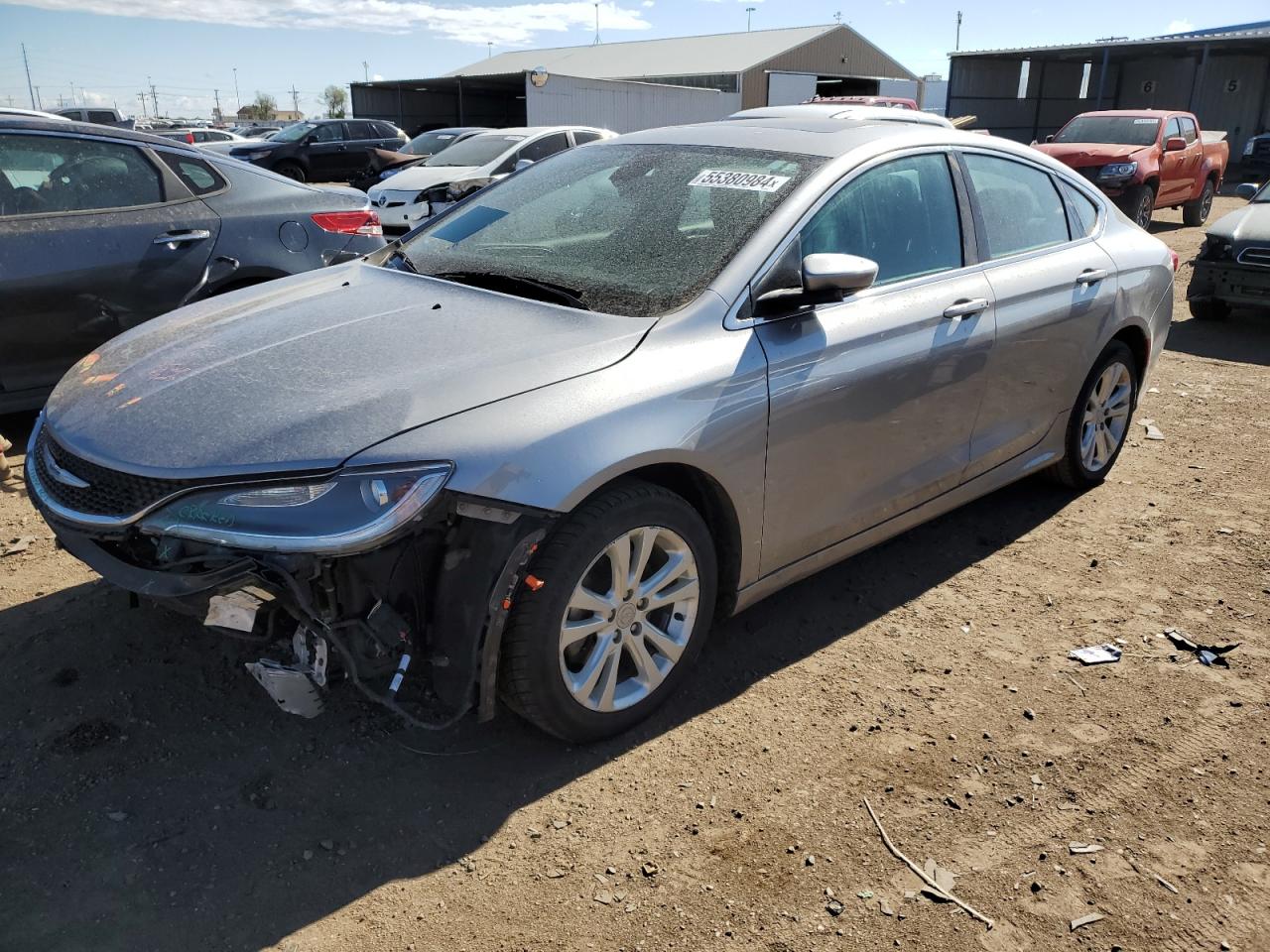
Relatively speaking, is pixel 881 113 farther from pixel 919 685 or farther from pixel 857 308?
pixel 919 685

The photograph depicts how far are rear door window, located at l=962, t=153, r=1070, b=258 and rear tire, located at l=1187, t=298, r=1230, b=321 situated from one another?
6031mm

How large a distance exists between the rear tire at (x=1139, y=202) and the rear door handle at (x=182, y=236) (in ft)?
43.4

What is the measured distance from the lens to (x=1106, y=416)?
4.96 m

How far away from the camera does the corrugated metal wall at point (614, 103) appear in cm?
2944

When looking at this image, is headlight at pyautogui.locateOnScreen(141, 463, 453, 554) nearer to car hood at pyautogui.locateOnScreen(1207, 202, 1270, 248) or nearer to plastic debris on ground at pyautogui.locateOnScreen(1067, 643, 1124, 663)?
plastic debris on ground at pyautogui.locateOnScreen(1067, 643, 1124, 663)

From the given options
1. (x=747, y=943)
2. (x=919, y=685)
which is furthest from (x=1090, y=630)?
(x=747, y=943)

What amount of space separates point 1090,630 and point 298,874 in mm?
2941

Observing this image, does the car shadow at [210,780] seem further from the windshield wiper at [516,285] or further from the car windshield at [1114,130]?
the car windshield at [1114,130]

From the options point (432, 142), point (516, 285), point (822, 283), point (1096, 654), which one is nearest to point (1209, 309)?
point (1096, 654)

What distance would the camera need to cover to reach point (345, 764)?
9.36 ft

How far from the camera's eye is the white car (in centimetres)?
1285

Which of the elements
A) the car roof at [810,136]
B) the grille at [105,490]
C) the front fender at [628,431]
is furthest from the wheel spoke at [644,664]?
the car roof at [810,136]

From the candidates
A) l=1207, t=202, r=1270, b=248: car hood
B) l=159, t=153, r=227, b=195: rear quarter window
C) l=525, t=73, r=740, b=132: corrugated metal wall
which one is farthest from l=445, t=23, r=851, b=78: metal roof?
l=159, t=153, r=227, b=195: rear quarter window

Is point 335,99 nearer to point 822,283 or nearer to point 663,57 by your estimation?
point 663,57
